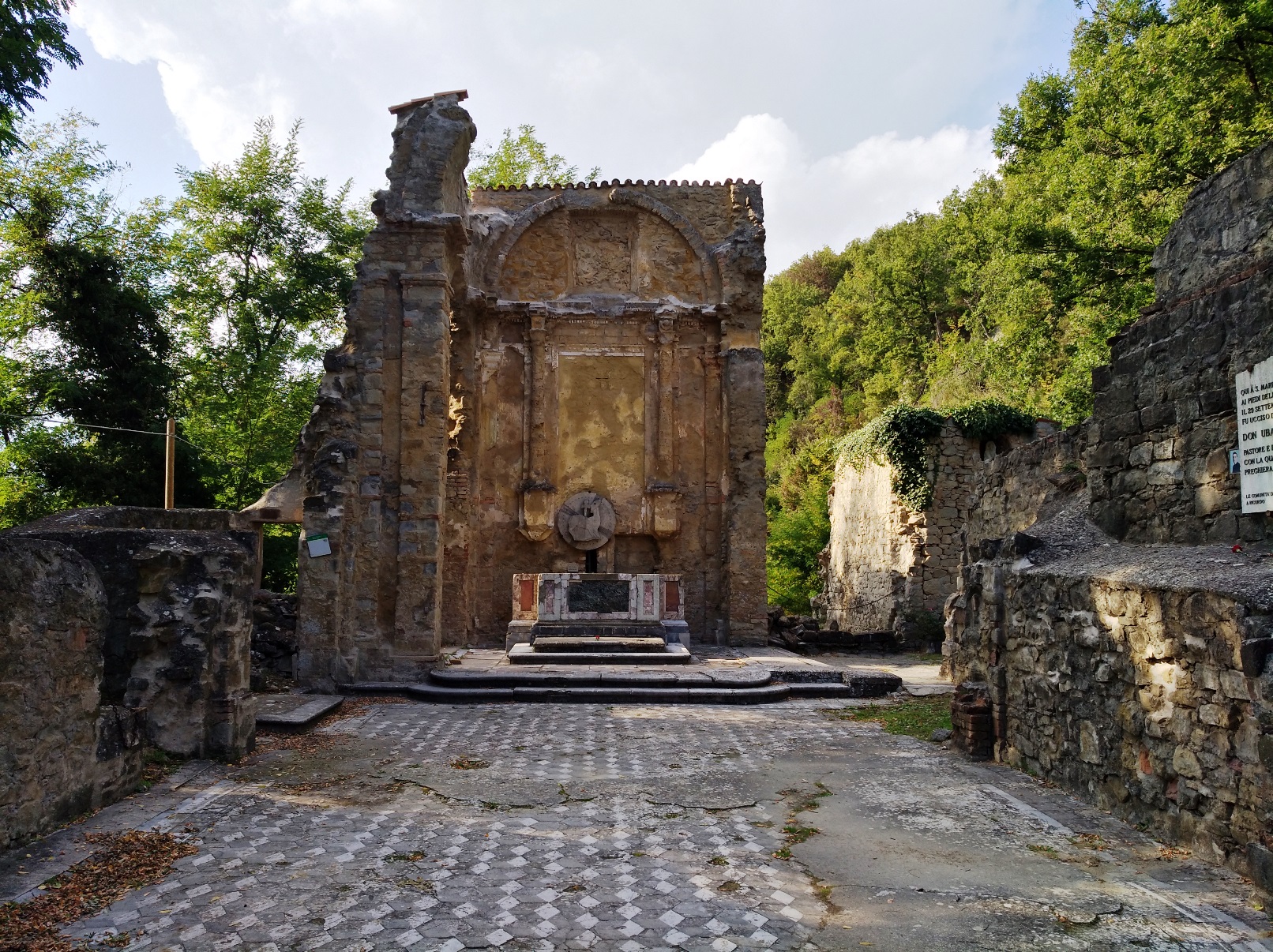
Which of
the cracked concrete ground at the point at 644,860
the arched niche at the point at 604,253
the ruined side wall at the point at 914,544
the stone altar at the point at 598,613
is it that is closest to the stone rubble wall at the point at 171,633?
A: the cracked concrete ground at the point at 644,860

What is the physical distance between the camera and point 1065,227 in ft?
54.1

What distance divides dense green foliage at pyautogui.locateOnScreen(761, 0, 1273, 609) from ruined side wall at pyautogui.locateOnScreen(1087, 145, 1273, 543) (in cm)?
643

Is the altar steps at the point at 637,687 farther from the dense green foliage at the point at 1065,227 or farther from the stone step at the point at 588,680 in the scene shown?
the dense green foliage at the point at 1065,227

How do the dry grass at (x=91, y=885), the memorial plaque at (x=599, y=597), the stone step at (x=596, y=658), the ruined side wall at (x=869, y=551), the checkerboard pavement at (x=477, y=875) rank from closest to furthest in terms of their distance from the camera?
the dry grass at (x=91, y=885) < the checkerboard pavement at (x=477, y=875) < the stone step at (x=596, y=658) < the memorial plaque at (x=599, y=597) < the ruined side wall at (x=869, y=551)

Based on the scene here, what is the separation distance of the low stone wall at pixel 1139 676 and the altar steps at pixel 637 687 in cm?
410

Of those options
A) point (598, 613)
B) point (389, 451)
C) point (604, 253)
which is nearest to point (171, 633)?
point (389, 451)

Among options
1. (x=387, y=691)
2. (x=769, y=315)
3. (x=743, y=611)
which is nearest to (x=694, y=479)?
(x=743, y=611)

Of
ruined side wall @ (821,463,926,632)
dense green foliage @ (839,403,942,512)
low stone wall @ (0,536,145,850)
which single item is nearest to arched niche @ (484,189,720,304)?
dense green foliage @ (839,403,942,512)

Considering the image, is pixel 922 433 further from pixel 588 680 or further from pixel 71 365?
pixel 71 365

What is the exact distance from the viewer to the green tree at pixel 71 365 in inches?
750

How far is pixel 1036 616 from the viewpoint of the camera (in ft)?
21.7

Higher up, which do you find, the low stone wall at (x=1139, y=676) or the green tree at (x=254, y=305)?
the green tree at (x=254, y=305)

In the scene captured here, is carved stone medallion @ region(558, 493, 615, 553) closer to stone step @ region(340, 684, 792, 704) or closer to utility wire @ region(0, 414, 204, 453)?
stone step @ region(340, 684, 792, 704)

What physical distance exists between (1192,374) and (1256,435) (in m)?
0.83
